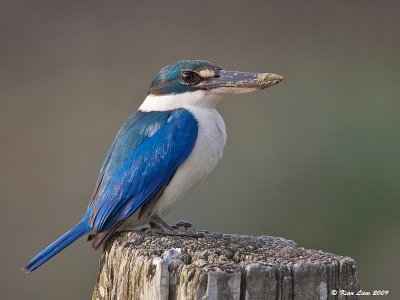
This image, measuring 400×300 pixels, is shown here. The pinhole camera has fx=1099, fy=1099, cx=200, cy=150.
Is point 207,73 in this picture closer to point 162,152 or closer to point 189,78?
Answer: point 189,78

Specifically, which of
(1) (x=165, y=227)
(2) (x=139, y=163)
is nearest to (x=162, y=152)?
(2) (x=139, y=163)

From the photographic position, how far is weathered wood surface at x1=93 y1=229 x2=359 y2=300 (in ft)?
12.5

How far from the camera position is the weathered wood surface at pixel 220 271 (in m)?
3.80

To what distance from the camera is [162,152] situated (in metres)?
5.11

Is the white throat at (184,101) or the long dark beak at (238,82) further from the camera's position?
the white throat at (184,101)

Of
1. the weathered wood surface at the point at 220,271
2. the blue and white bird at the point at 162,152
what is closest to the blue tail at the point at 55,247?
the blue and white bird at the point at 162,152

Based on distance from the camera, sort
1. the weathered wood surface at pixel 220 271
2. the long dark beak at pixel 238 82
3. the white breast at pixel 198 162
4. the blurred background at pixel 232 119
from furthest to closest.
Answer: the blurred background at pixel 232 119, the long dark beak at pixel 238 82, the white breast at pixel 198 162, the weathered wood surface at pixel 220 271

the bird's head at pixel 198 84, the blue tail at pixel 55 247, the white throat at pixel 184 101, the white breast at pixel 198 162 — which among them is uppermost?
the bird's head at pixel 198 84

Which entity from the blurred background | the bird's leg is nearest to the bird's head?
the bird's leg

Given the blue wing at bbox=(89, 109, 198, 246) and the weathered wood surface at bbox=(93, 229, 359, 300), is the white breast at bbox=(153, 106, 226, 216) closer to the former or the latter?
the blue wing at bbox=(89, 109, 198, 246)

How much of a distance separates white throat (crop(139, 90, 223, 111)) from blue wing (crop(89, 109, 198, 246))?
0.13 m

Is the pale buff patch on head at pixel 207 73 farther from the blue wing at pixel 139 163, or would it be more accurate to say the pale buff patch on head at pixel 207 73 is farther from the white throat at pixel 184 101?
the blue wing at pixel 139 163

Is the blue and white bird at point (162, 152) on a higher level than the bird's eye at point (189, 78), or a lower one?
lower

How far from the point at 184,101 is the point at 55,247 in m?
1.02
